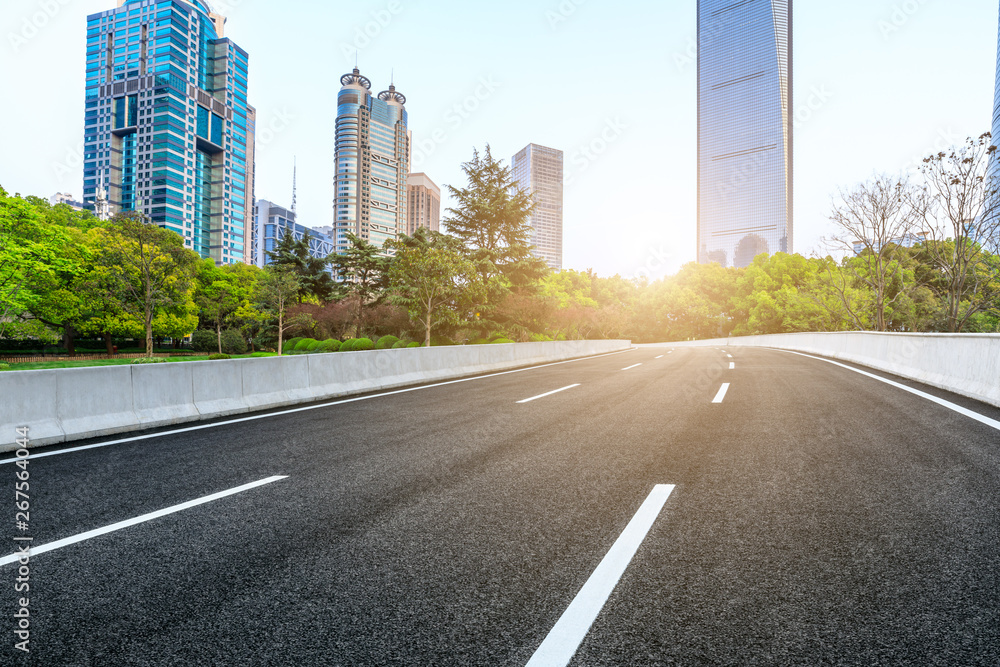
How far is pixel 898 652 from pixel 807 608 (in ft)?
1.23

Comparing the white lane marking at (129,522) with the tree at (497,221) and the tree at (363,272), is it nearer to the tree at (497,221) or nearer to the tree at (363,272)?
the tree at (497,221)

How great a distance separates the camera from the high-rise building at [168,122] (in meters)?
152

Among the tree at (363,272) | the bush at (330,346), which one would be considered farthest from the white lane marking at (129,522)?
the tree at (363,272)

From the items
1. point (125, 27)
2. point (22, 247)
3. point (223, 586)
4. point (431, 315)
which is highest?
point (125, 27)

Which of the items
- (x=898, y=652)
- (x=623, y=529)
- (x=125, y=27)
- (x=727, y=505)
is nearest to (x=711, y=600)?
(x=898, y=652)

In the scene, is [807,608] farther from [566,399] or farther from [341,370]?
[341,370]

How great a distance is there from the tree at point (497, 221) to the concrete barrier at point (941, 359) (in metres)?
25.0

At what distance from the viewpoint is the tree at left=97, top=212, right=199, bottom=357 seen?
3894cm

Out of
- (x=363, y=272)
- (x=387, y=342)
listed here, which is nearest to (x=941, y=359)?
(x=387, y=342)

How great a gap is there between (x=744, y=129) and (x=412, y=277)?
173 metres

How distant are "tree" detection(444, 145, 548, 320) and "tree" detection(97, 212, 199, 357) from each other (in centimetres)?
2176

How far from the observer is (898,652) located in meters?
2.01

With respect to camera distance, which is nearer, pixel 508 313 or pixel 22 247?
pixel 22 247

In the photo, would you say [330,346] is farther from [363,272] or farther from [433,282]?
[433,282]
